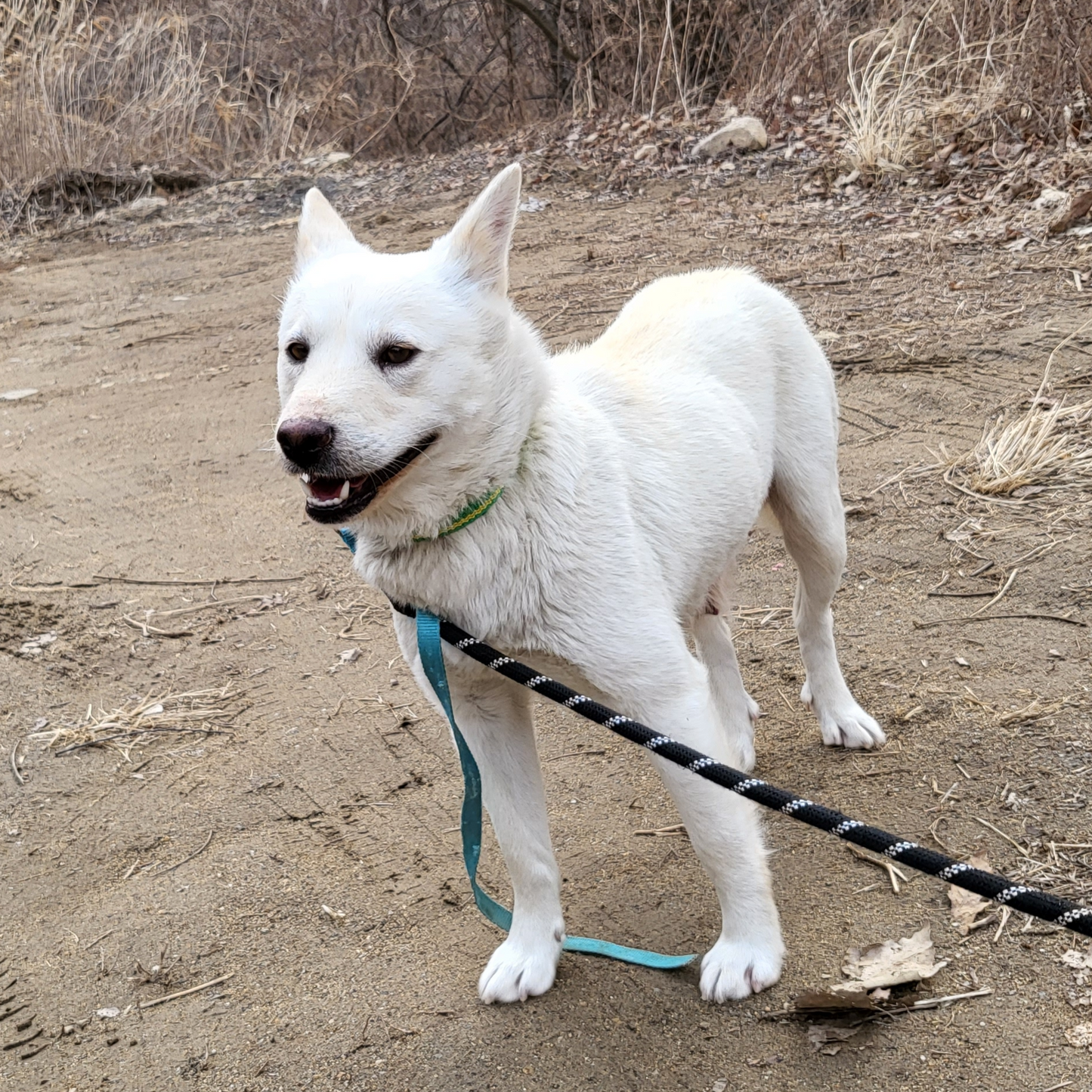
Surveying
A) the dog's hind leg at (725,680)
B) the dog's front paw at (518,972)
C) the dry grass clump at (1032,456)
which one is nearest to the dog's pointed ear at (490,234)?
the dog's hind leg at (725,680)

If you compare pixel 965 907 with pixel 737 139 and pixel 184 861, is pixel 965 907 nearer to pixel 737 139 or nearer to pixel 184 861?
pixel 184 861

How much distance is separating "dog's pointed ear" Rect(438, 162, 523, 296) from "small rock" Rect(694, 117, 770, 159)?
23.3ft

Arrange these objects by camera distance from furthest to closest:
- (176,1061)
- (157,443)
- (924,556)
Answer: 1. (157,443)
2. (924,556)
3. (176,1061)

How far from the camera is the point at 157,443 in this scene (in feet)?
20.9

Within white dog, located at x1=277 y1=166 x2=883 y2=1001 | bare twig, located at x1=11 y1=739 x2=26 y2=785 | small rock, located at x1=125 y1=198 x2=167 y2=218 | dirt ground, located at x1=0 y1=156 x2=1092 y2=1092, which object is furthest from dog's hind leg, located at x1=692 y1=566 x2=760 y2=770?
small rock, located at x1=125 y1=198 x2=167 y2=218

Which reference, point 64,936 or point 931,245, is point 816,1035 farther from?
point 931,245

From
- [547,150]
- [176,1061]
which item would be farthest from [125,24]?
[176,1061]

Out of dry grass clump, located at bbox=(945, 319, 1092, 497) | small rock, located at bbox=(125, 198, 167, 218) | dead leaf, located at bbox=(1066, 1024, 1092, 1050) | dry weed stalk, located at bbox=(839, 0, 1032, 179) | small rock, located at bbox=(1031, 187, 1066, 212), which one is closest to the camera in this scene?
dead leaf, located at bbox=(1066, 1024, 1092, 1050)

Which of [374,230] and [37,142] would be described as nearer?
[374,230]

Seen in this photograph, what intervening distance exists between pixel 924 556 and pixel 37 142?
1052 centimetres

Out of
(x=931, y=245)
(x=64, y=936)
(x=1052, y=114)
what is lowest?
(x=64, y=936)

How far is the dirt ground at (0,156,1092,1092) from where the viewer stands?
2.56m

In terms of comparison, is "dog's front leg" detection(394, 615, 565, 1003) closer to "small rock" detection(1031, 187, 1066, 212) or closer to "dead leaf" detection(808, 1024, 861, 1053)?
"dead leaf" detection(808, 1024, 861, 1053)

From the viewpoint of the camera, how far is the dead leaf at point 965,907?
267 centimetres
